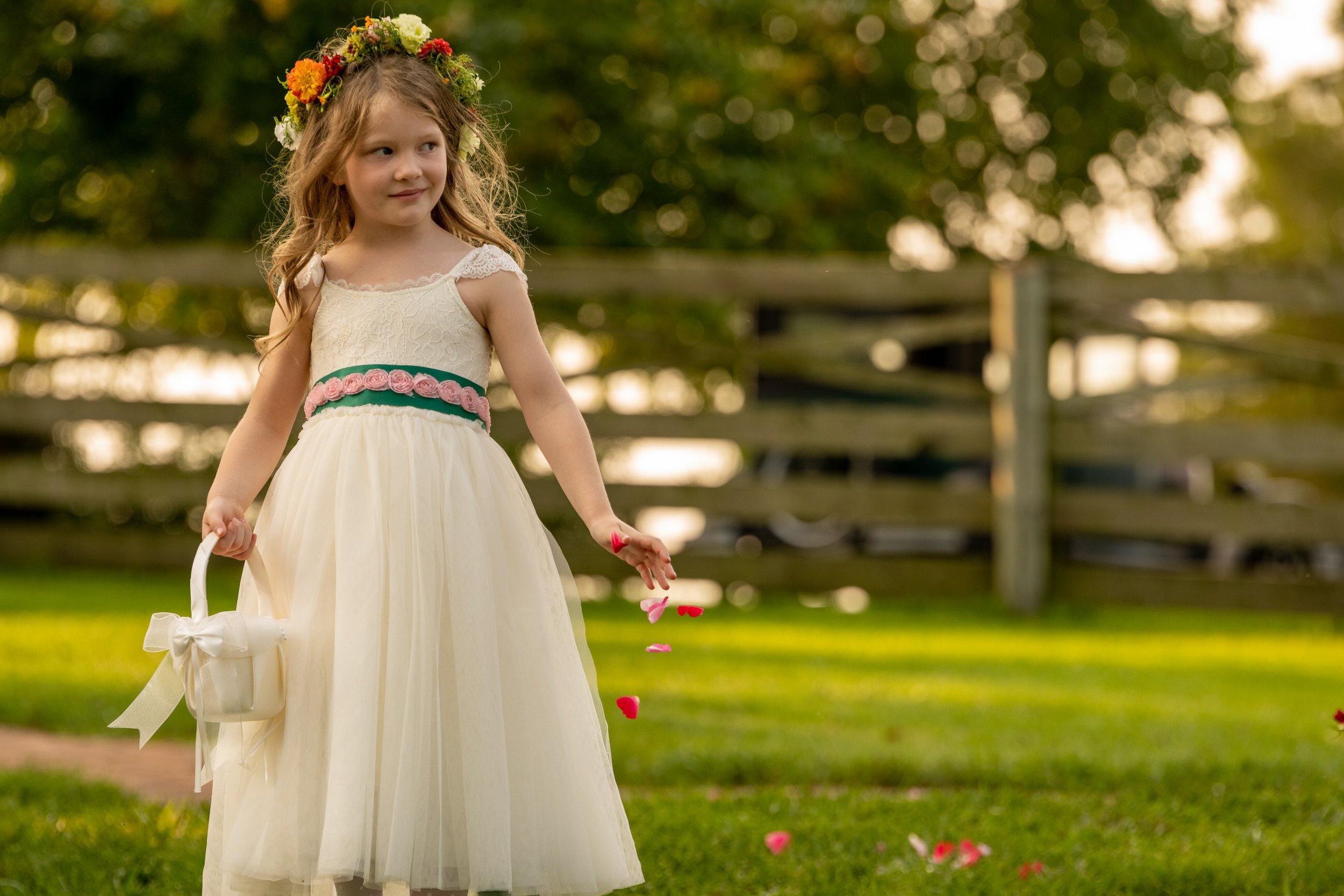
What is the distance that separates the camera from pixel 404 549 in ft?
8.34

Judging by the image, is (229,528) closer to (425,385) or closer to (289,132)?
(425,385)

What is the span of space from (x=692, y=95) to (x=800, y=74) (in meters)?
3.75

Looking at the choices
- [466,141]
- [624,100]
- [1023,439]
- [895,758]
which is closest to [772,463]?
[624,100]

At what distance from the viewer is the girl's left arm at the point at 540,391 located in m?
2.68

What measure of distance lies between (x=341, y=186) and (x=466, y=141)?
0.83 ft

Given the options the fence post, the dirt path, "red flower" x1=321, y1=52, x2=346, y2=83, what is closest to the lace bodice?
"red flower" x1=321, y1=52, x2=346, y2=83

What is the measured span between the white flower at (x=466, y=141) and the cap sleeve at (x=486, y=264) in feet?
0.76

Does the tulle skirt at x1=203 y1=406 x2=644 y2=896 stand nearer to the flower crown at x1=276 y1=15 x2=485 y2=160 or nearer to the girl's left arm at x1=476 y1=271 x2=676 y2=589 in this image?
the girl's left arm at x1=476 y1=271 x2=676 y2=589

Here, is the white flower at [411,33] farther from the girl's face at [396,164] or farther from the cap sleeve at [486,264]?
the cap sleeve at [486,264]

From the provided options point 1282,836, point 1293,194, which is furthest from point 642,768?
point 1293,194

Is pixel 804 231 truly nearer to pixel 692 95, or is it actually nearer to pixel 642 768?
pixel 692 95

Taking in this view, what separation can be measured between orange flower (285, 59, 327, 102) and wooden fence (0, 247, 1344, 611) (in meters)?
5.58

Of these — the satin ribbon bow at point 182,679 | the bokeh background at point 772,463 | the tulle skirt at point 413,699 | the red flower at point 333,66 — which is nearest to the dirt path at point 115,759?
the bokeh background at point 772,463

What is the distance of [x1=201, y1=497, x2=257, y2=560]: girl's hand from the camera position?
8.55 ft
